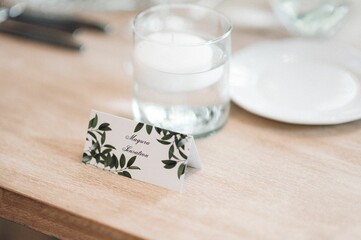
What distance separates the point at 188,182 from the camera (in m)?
0.55

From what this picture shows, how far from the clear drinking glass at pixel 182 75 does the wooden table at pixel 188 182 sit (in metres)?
0.03

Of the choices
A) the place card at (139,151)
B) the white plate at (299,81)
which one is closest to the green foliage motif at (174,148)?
the place card at (139,151)

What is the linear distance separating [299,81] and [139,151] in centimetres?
23

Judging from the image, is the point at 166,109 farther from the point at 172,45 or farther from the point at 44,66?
the point at 44,66

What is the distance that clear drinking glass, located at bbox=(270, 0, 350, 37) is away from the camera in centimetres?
77

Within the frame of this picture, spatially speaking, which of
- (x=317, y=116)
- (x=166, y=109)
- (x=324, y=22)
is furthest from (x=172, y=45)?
(x=324, y=22)

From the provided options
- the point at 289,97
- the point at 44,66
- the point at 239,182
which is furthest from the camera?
the point at 44,66

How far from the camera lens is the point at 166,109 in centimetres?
60

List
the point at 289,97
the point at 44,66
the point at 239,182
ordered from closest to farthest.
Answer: the point at 239,182
the point at 289,97
the point at 44,66

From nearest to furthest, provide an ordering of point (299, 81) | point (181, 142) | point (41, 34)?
point (181, 142) → point (299, 81) → point (41, 34)

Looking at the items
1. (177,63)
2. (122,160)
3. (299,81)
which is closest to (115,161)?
(122,160)

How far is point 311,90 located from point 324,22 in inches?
5.9

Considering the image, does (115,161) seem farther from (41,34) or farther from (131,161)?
(41,34)

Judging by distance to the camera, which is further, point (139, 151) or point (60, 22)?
point (60, 22)
